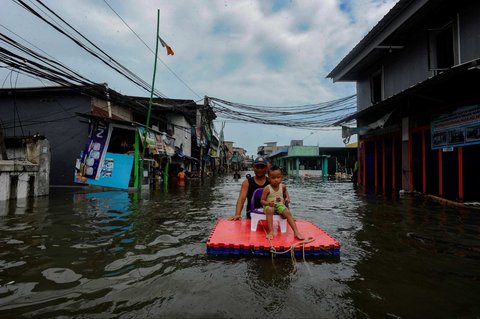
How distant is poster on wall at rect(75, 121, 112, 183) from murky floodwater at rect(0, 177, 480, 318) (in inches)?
445

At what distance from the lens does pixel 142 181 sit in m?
18.1

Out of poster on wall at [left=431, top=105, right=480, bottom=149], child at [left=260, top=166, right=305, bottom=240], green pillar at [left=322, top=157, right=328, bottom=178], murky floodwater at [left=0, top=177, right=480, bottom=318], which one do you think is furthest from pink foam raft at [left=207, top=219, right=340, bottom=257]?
green pillar at [left=322, top=157, right=328, bottom=178]

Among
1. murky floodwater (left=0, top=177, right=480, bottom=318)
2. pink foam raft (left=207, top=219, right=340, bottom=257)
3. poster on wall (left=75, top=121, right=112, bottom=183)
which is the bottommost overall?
murky floodwater (left=0, top=177, right=480, bottom=318)

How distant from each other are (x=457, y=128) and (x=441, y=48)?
3.65 m

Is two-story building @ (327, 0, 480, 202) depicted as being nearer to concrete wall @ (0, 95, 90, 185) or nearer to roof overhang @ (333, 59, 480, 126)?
roof overhang @ (333, 59, 480, 126)

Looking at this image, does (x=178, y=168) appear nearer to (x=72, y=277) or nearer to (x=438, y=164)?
(x=438, y=164)

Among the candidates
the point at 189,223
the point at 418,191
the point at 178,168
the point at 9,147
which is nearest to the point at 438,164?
the point at 418,191

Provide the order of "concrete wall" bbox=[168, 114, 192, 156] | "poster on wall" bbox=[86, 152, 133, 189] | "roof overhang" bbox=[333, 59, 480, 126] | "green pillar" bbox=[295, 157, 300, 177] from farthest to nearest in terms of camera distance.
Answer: "green pillar" bbox=[295, 157, 300, 177] → "concrete wall" bbox=[168, 114, 192, 156] → "poster on wall" bbox=[86, 152, 133, 189] → "roof overhang" bbox=[333, 59, 480, 126]

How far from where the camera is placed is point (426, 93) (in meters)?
11.4

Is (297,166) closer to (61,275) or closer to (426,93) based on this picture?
(426,93)

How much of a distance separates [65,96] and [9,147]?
19.7ft

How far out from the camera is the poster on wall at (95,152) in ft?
57.6

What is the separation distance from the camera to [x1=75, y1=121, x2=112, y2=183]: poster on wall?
1756 centimetres

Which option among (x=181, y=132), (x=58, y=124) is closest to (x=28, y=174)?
(x=58, y=124)
